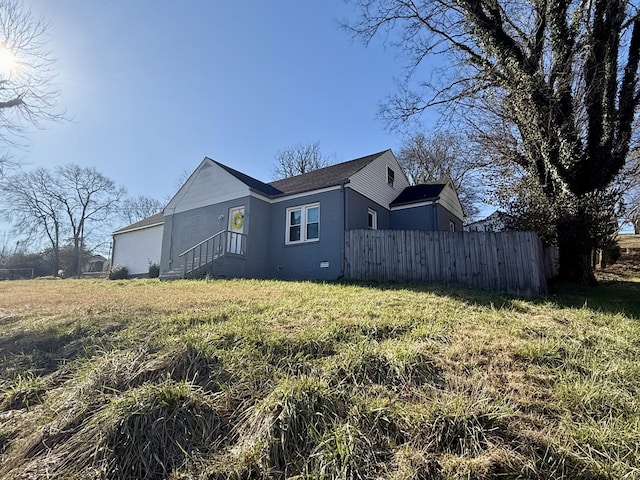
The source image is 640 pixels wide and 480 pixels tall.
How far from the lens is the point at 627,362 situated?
11.3ft

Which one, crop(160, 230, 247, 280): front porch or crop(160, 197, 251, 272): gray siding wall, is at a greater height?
crop(160, 197, 251, 272): gray siding wall

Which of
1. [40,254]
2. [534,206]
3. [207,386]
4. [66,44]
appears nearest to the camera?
[207,386]

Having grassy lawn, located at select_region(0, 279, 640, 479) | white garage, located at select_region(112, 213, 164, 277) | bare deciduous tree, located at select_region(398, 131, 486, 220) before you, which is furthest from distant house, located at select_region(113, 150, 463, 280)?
bare deciduous tree, located at select_region(398, 131, 486, 220)

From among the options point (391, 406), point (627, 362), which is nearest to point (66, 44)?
point (391, 406)

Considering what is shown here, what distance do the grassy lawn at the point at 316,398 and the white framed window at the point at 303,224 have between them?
7354 mm

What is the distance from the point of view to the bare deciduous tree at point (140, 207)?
37.4m

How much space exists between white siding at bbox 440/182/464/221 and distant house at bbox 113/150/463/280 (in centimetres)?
5

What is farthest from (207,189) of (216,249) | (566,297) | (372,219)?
(566,297)

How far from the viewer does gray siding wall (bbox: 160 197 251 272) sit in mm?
13609

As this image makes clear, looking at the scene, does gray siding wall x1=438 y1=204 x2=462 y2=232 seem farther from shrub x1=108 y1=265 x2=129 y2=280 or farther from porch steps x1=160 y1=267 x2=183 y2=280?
shrub x1=108 y1=265 x2=129 y2=280

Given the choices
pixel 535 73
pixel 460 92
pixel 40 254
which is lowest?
pixel 40 254

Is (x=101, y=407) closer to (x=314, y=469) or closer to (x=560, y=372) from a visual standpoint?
A: (x=314, y=469)

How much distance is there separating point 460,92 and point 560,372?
11.2m

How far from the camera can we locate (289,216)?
12.8m
